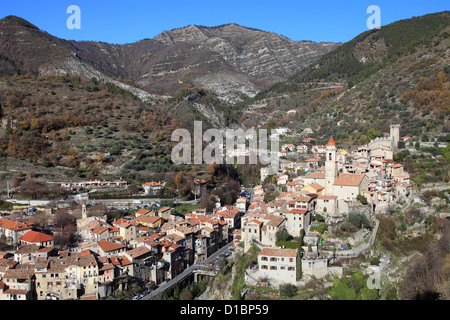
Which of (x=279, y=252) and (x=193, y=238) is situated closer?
(x=279, y=252)

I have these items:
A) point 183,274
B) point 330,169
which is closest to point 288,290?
point 183,274

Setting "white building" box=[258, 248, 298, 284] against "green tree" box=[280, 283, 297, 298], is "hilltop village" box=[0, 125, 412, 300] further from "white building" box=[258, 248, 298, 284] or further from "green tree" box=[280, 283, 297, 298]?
"green tree" box=[280, 283, 297, 298]

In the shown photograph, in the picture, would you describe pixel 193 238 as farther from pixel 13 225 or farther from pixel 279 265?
pixel 13 225

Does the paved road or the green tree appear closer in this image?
the green tree

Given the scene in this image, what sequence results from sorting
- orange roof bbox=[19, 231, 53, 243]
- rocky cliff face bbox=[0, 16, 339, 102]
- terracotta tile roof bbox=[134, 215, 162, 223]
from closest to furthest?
orange roof bbox=[19, 231, 53, 243]
terracotta tile roof bbox=[134, 215, 162, 223]
rocky cliff face bbox=[0, 16, 339, 102]

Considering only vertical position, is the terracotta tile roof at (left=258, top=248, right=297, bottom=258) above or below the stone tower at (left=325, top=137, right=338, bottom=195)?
below

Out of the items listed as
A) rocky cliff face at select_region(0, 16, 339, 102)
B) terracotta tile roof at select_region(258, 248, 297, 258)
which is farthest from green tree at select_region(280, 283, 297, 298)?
rocky cliff face at select_region(0, 16, 339, 102)

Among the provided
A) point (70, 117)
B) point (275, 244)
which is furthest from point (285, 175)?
point (70, 117)
